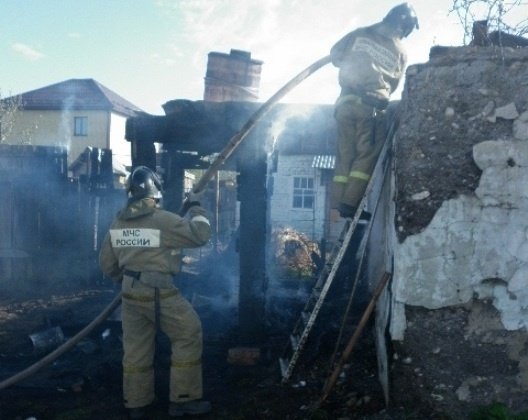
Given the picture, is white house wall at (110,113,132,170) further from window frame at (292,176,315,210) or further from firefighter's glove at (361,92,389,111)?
firefighter's glove at (361,92,389,111)

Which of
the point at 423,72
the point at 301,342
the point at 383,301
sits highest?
the point at 423,72

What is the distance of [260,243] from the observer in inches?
225

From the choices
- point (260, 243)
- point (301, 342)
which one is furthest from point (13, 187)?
point (301, 342)

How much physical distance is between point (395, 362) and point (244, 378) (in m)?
2.09

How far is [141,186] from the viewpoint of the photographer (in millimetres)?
4508

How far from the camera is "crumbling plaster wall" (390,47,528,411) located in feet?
11.1

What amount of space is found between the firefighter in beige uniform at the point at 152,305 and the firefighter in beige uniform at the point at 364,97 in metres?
1.40

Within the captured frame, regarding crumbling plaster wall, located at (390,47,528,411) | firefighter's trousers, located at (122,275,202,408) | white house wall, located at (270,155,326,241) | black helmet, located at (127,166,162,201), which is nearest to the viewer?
crumbling plaster wall, located at (390,47,528,411)

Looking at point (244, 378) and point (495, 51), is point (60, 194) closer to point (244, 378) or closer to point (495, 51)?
point (244, 378)

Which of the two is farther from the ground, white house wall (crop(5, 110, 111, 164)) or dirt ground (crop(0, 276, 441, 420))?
white house wall (crop(5, 110, 111, 164))

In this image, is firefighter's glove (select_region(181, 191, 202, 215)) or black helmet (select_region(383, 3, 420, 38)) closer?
black helmet (select_region(383, 3, 420, 38))

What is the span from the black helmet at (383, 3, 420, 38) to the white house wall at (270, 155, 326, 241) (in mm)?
14118

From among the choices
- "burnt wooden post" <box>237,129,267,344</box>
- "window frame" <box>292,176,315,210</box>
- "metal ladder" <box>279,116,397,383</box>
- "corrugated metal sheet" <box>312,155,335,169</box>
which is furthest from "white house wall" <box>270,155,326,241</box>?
"metal ladder" <box>279,116,397,383</box>

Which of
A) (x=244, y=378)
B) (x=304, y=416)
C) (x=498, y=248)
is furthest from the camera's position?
(x=244, y=378)
